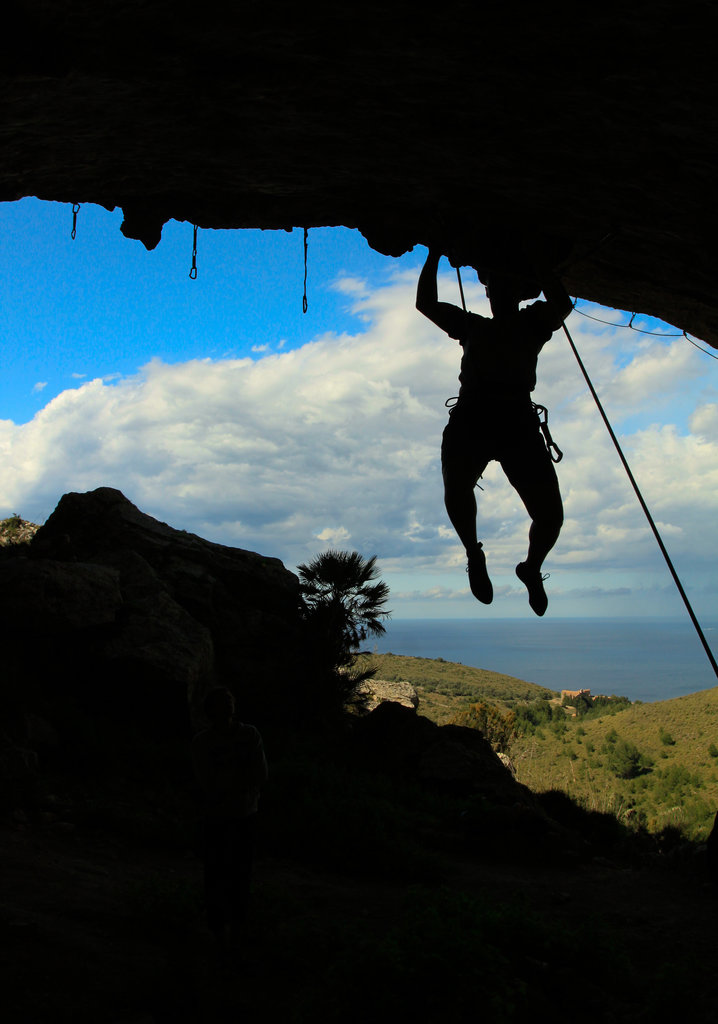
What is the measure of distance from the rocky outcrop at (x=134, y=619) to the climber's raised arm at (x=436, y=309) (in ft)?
23.8

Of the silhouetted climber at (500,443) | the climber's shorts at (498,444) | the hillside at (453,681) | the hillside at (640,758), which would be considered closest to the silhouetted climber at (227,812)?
the silhouetted climber at (500,443)

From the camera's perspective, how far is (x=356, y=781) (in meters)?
10.2

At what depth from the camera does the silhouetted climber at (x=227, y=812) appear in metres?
4.10

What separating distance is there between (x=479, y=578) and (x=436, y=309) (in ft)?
7.18

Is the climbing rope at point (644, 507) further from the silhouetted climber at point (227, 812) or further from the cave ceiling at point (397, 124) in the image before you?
the silhouetted climber at point (227, 812)

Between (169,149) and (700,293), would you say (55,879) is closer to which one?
(169,149)

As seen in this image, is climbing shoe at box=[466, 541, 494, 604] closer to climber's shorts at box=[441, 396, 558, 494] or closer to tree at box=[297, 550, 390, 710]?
climber's shorts at box=[441, 396, 558, 494]

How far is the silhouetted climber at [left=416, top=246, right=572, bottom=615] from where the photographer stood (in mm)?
5039

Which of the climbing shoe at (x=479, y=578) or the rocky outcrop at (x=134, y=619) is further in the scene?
the rocky outcrop at (x=134, y=619)

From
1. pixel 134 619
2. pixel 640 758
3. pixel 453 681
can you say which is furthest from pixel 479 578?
pixel 453 681

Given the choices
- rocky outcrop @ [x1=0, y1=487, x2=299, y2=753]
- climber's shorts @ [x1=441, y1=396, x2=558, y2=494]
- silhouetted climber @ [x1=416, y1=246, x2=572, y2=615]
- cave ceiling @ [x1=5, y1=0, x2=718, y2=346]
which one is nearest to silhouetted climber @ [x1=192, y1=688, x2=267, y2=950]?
silhouetted climber @ [x1=416, y1=246, x2=572, y2=615]

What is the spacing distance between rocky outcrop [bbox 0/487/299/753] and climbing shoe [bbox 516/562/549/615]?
6.80 meters

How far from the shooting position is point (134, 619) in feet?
36.8

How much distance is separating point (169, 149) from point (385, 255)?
102 inches
